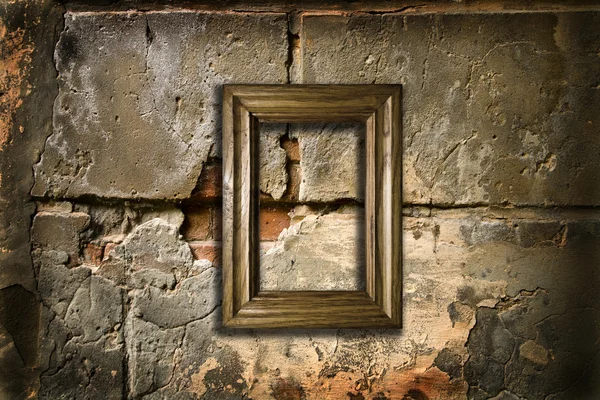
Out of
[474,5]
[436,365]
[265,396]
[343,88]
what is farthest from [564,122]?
[265,396]

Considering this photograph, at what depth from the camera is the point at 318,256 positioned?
1351 millimetres

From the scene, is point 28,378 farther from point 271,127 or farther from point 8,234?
point 271,127

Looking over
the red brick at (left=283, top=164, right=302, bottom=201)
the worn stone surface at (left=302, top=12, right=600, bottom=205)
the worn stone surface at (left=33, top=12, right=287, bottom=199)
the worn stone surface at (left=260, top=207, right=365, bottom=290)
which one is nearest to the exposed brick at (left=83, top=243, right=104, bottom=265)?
the worn stone surface at (left=33, top=12, right=287, bottom=199)

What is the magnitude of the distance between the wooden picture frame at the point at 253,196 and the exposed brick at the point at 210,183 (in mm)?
68

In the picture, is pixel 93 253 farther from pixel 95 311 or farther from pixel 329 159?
pixel 329 159

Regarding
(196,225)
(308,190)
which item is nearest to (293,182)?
(308,190)

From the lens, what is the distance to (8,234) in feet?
4.44

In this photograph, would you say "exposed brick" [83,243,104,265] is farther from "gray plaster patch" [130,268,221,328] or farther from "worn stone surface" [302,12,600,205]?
"worn stone surface" [302,12,600,205]

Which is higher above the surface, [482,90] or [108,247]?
[482,90]

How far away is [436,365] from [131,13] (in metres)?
1.69

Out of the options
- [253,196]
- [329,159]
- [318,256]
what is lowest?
[318,256]

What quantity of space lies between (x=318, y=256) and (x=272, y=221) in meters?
0.21

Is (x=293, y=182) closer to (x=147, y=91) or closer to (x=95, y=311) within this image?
(x=147, y=91)

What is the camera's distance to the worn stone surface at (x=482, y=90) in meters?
1.33
